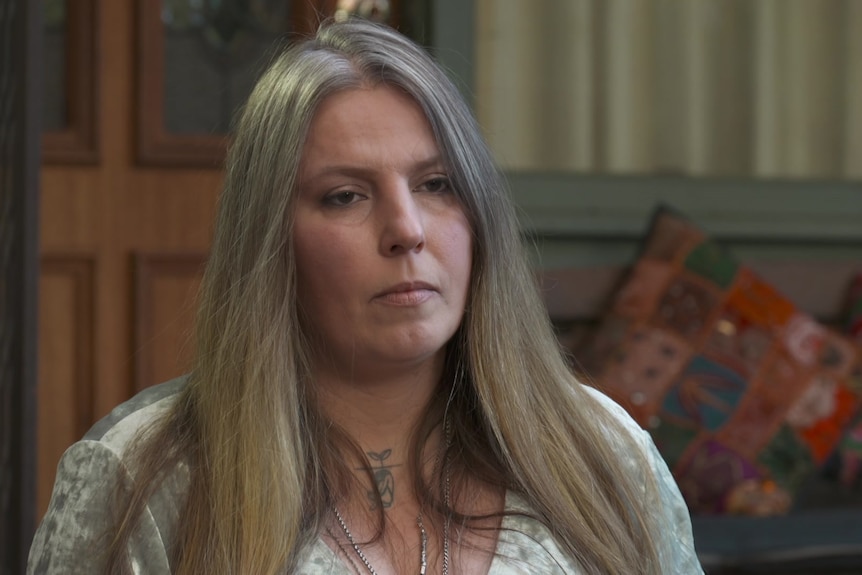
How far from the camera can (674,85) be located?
342cm

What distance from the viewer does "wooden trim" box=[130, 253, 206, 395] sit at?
301cm

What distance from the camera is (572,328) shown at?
3098 mm

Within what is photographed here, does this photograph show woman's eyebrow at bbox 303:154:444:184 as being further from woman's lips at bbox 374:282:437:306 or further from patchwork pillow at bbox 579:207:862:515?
patchwork pillow at bbox 579:207:862:515

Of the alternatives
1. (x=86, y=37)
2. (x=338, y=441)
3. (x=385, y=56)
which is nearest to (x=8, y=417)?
(x=338, y=441)

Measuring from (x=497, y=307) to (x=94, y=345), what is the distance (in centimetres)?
179

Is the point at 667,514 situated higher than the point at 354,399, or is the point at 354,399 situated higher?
the point at 354,399

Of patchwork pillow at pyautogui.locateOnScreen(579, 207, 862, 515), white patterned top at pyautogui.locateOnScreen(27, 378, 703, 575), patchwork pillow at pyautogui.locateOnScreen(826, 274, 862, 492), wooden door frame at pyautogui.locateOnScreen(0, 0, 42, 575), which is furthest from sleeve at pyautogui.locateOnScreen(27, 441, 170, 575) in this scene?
patchwork pillow at pyautogui.locateOnScreen(826, 274, 862, 492)

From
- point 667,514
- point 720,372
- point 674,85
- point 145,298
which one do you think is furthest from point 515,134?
point 667,514

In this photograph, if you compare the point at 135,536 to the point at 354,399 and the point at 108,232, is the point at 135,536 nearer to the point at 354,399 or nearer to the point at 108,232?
the point at 354,399

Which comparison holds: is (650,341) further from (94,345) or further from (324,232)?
(324,232)

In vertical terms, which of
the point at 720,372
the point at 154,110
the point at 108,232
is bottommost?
the point at 720,372

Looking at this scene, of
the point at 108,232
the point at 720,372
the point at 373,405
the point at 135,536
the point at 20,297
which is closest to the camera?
the point at 135,536

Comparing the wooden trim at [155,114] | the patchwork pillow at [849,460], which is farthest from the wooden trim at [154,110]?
the patchwork pillow at [849,460]

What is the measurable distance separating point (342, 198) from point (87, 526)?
40 centimetres
